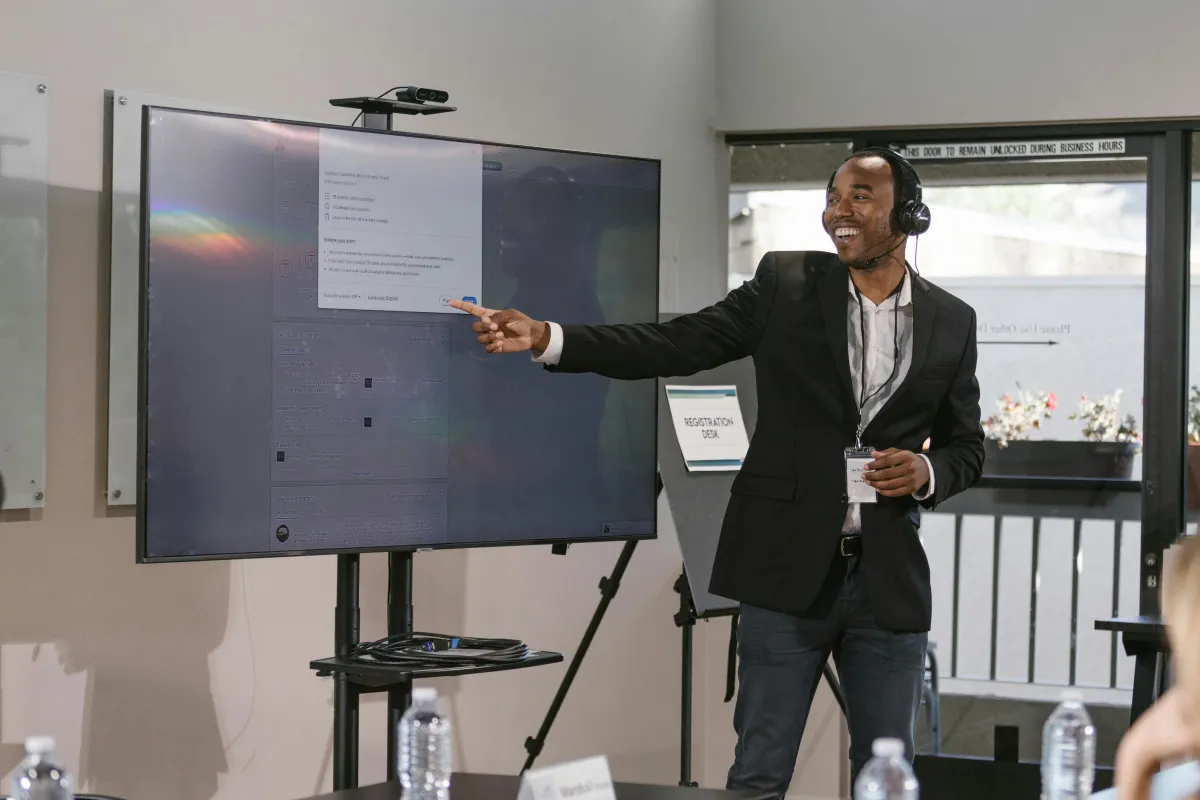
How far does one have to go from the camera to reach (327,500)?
101 inches

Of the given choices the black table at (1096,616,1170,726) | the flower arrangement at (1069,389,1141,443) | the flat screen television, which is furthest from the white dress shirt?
the flower arrangement at (1069,389,1141,443)

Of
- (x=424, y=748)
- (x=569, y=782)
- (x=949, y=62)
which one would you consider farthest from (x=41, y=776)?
(x=949, y=62)

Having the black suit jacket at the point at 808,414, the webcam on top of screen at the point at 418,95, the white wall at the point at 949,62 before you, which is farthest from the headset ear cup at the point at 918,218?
the white wall at the point at 949,62

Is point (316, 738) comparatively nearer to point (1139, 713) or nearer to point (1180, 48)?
point (1139, 713)

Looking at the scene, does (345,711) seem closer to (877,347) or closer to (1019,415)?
(877,347)

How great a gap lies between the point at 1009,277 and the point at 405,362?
9.17 ft

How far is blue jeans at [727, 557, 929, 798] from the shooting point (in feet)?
8.26

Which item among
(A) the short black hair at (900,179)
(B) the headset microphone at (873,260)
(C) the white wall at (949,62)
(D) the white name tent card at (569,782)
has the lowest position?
(D) the white name tent card at (569,782)

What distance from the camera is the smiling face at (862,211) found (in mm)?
2576

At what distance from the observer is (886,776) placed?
148cm

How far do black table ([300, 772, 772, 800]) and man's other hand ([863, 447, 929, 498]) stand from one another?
2.25ft

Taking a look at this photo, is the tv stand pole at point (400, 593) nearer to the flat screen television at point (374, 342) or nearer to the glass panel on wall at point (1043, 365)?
the flat screen television at point (374, 342)

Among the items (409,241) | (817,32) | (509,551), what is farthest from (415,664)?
(817,32)

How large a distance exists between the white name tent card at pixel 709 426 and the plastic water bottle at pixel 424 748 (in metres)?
1.83
